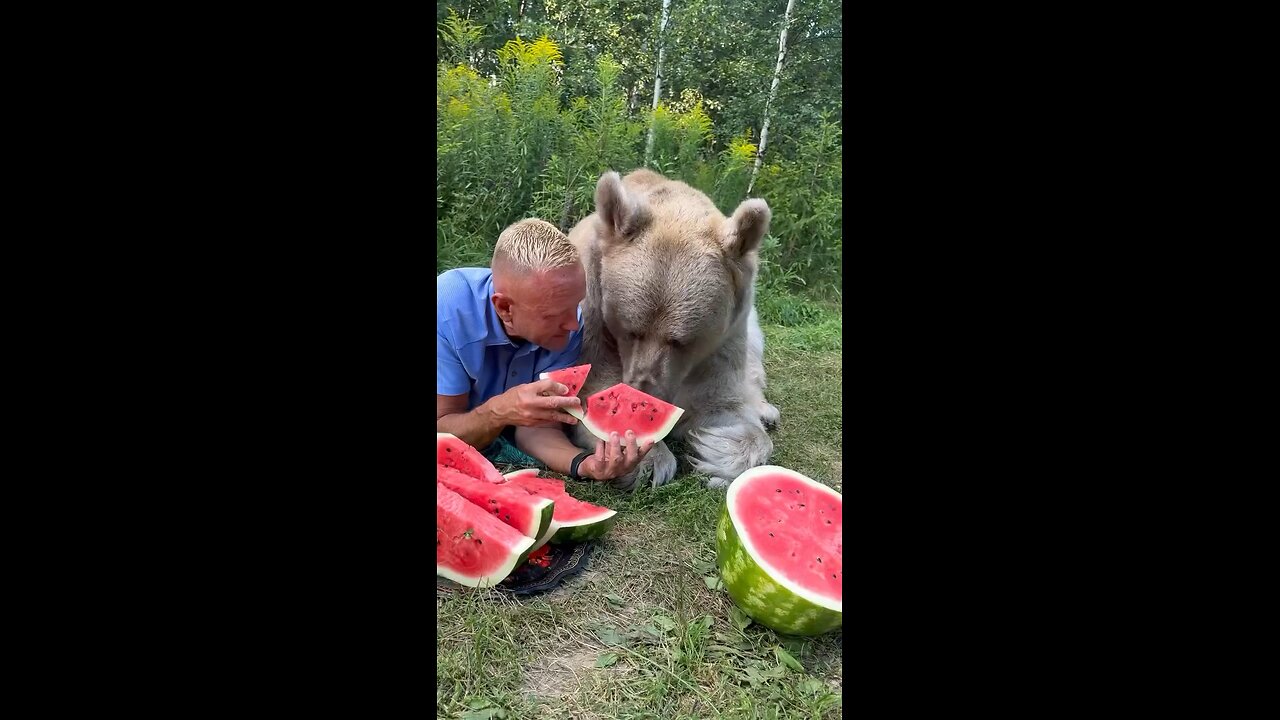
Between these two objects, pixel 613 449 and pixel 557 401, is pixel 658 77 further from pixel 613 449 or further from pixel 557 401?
pixel 613 449

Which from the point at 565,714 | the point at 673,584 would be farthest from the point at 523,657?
the point at 673,584

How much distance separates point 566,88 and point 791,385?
397 cm

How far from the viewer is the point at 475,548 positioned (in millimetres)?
2250

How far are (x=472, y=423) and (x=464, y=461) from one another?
0.50 m

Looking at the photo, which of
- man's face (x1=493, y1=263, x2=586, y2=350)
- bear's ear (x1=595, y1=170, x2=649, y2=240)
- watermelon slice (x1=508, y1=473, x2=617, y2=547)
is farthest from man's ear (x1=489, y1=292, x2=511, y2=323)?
watermelon slice (x1=508, y1=473, x2=617, y2=547)

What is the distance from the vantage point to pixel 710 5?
20.6 ft

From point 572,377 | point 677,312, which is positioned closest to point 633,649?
point 572,377

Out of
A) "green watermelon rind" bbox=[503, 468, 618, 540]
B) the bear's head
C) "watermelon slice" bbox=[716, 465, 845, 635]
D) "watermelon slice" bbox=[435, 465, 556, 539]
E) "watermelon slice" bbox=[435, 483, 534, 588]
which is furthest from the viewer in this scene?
the bear's head

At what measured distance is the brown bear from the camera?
11.2 feet

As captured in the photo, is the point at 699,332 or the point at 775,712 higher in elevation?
the point at 699,332

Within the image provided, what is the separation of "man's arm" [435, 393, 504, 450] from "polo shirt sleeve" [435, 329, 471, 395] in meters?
0.04

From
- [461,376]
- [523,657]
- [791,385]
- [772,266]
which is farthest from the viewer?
[772,266]

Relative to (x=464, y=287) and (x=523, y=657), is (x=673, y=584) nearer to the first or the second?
(x=523, y=657)

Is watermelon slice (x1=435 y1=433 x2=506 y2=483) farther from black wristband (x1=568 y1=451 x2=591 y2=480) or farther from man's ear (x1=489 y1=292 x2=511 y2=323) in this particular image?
man's ear (x1=489 y1=292 x2=511 y2=323)
